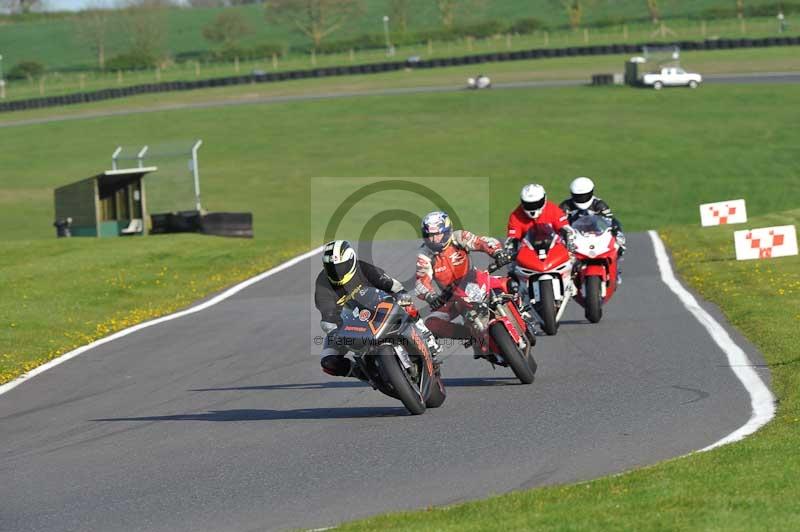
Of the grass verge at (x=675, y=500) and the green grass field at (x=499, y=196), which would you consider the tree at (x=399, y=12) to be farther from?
the grass verge at (x=675, y=500)

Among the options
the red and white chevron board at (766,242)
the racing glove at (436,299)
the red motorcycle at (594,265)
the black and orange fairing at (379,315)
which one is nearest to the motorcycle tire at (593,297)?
the red motorcycle at (594,265)

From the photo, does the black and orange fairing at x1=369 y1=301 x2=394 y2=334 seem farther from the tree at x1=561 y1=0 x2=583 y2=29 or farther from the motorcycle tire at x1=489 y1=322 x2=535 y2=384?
the tree at x1=561 y1=0 x2=583 y2=29

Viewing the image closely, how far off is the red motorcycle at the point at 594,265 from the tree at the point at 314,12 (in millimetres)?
100939

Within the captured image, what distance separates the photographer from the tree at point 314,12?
116 m

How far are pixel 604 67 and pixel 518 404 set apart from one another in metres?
65.2

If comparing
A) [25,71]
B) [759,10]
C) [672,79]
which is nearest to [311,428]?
[672,79]

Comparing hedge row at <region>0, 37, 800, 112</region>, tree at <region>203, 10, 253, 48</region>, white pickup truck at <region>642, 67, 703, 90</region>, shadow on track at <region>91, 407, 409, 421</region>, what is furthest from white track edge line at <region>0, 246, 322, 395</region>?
tree at <region>203, 10, 253, 48</region>

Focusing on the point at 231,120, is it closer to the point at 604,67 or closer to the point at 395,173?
the point at 395,173

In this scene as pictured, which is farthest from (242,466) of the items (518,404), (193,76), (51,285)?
(193,76)

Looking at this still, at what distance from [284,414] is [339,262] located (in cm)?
186

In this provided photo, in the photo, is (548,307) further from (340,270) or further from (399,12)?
(399,12)

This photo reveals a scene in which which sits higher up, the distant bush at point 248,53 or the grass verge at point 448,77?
the distant bush at point 248,53

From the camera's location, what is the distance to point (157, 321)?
17.9m

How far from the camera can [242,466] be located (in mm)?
8820
